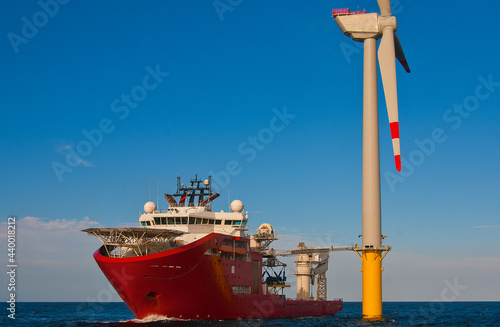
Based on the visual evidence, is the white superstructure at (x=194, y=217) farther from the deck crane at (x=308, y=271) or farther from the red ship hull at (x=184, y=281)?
the deck crane at (x=308, y=271)

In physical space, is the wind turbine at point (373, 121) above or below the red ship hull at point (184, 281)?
above

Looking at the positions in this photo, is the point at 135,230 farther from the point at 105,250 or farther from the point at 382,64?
the point at 382,64

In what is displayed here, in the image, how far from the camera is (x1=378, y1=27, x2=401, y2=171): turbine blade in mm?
36953

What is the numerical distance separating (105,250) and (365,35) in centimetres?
2651

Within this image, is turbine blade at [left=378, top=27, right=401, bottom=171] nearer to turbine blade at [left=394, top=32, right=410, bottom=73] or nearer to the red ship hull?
turbine blade at [left=394, top=32, right=410, bottom=73]

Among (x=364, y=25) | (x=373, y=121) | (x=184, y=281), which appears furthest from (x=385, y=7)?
(x=184, y=281)

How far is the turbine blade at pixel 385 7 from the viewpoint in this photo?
41.0 meters

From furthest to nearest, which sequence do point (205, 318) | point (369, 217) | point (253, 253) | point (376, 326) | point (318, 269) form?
point (318, 269), point (253, 253), point (205, 318), point (369, 217), point (376, 326)

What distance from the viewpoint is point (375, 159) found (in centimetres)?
3872

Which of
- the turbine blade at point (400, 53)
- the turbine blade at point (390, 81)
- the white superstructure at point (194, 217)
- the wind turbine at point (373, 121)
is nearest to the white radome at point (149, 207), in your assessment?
the white superstructure at point (194, 217)

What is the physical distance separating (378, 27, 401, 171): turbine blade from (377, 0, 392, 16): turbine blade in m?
1.61

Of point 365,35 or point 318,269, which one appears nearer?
point 365,35

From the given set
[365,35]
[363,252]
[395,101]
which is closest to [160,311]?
[363,252]

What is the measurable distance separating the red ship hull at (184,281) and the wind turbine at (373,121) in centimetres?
1138
